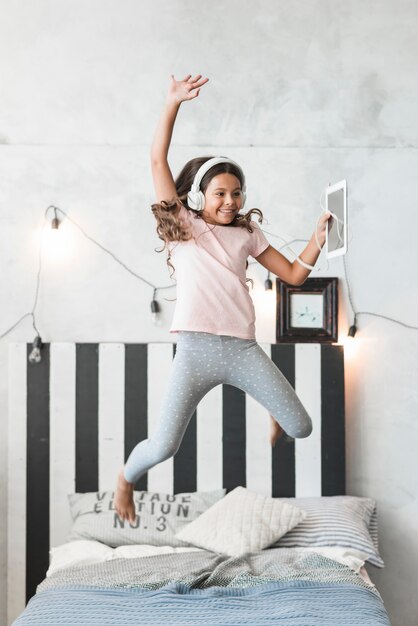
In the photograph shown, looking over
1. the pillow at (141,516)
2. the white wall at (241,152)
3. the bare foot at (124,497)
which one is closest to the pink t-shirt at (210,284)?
the bare foot at (124,497)

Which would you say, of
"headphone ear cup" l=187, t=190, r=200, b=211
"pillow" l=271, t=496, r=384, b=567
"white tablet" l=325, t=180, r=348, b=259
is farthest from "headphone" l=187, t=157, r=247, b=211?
"pillow" l=271, t=496, r=384, b=567

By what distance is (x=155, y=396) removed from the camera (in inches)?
139

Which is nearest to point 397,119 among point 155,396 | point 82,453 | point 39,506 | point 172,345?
point 172,345

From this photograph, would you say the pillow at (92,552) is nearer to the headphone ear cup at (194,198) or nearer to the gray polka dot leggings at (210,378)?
the gray polka dot leggings at (210,378)

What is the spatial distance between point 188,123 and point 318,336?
1215 mm

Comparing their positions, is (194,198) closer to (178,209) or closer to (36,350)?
(178,209)

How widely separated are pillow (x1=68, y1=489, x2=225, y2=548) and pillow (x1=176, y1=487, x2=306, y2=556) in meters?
0.09

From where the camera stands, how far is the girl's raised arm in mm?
1824

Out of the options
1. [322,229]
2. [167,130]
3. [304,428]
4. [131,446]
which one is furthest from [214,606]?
[167,130]

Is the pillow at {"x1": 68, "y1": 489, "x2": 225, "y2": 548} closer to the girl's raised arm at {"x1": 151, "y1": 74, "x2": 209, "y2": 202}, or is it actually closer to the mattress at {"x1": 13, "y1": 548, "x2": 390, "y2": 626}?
the mattress at {"x1": 13, "y1": 548, "x2": 390, "y2": 626}

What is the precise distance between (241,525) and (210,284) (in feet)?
4.98

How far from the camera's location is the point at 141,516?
324cm

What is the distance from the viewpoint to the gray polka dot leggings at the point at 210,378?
1.90m

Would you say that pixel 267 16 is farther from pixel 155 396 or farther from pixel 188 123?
pixel 155 396
